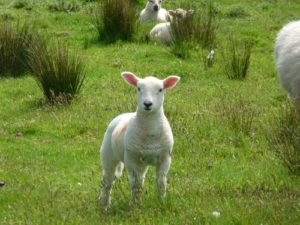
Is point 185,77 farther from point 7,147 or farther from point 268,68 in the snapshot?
point 7,147

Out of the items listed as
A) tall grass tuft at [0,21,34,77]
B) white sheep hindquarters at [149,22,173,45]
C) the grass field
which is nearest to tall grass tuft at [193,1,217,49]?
the grass field

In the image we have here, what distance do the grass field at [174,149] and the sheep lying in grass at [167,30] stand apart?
0.27m

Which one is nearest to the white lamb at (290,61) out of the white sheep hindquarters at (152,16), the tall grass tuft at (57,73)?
the tall grass tuft at (57,73)

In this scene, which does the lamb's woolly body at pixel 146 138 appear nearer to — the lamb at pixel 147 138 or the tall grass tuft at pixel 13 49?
the lamb at pixel 147 138

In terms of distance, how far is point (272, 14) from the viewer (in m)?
16.6

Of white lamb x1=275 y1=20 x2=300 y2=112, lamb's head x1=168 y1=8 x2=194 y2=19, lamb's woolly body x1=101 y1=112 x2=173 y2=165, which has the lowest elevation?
lamb's head x1=168 y1=8 x2=194 y2=19

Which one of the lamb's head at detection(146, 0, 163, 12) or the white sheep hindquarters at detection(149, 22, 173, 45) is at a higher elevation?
the white sheep hindquarters at detection(149, 22, 173, 45)

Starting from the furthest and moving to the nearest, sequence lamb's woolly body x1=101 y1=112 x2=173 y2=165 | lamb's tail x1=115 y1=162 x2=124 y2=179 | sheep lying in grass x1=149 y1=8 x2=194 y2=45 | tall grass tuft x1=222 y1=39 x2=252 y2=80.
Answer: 1. sheep lying in grass x1=149 y1=8 x2=194 y2=45
2. tall grass tuft x1=222 y1=39 x2=252 y2=80
3. lamb's tail x1=115 y1=162 x2=124 y2=179
4. lamb's woolly body x1=101 y1=112 x2=173 y2=165

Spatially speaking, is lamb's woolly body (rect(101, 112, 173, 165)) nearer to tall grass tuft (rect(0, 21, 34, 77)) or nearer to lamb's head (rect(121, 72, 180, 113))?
lamb's head (rect(121, 72, 180, 113))

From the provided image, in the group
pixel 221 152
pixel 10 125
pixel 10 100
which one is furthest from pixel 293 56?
pixel 10 100

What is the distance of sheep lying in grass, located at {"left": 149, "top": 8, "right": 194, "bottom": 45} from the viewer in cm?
1350

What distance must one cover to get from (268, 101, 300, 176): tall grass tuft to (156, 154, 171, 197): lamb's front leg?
4.06ft

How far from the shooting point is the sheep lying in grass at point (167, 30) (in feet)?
44.3

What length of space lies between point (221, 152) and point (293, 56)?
136 centimetres
